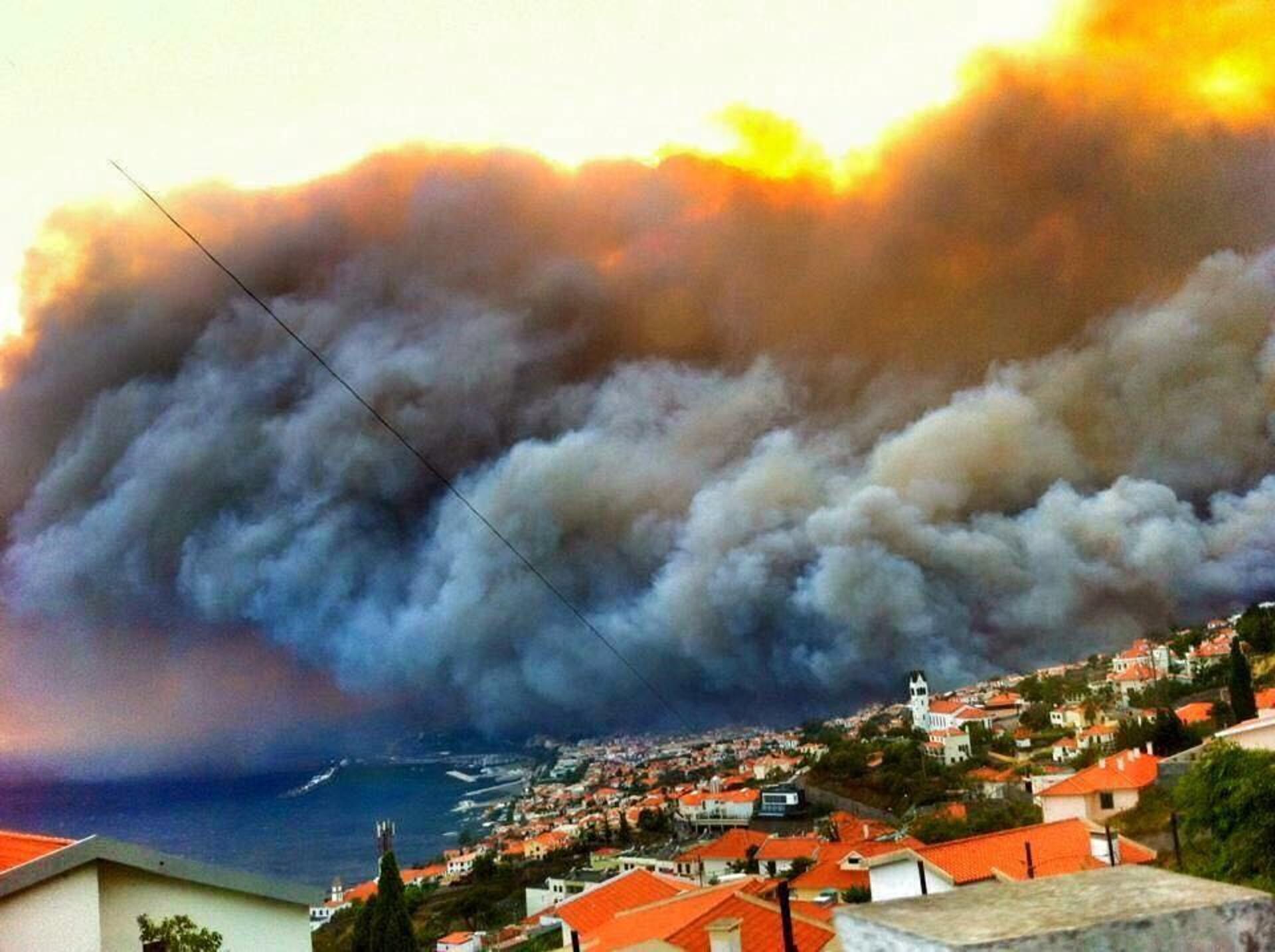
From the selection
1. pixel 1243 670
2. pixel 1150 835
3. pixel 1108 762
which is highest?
pixel 1243 670

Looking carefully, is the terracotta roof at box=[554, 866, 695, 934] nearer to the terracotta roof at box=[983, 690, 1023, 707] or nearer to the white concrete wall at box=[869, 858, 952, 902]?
the white concrete wall at box=[869, 858, 952, 902]

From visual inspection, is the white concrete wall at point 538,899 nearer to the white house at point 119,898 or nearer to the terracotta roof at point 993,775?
the terracotta roof at point 993,775

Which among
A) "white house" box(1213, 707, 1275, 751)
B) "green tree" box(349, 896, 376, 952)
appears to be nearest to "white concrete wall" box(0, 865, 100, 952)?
"green tree" box(349, 896, 376, 952)

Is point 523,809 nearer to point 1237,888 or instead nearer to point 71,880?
point 71,880

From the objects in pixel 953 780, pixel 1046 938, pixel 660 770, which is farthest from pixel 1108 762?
pixel 1046 938

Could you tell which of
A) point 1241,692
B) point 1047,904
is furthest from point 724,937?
point 1241,692

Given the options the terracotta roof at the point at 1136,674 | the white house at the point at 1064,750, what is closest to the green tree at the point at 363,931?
the white house at the point at 1064,750
